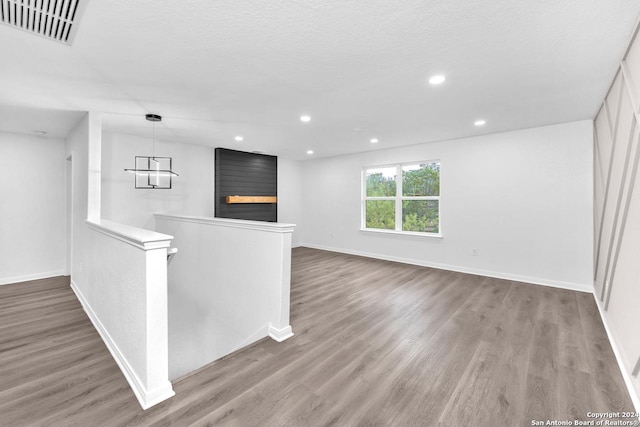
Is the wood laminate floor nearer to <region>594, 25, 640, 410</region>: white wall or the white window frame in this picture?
<region>594, 25, 640, 410</region>: white wall

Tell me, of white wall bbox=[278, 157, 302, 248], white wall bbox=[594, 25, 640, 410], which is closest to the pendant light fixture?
white wall bbox=[278, 157, 302, 248]

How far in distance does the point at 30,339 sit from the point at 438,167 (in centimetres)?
627

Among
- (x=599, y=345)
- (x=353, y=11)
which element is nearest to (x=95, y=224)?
(x=353, y=11)

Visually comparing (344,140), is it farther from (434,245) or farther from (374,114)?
(434,245)

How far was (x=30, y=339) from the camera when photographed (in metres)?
2.64

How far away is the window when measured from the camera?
5.51m

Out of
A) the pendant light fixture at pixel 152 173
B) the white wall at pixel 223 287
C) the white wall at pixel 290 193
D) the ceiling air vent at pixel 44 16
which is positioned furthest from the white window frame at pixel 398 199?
the ceiling air vent at pixel 44 16

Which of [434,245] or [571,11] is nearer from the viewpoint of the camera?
[571,11]

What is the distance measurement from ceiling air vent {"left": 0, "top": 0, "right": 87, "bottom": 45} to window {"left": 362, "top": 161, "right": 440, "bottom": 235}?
540cm

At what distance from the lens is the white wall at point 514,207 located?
3943 millimetres

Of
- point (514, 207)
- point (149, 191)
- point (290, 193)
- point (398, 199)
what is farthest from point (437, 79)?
point (290, 193)

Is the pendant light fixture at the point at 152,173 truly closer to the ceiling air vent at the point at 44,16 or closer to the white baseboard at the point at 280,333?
the ceiling air vent at the point at 44,16

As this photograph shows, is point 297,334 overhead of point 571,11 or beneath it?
beneath

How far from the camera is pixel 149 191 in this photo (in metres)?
5.22
